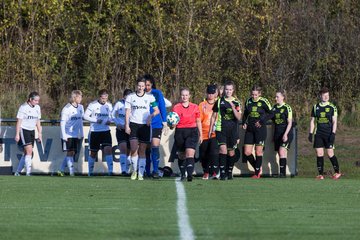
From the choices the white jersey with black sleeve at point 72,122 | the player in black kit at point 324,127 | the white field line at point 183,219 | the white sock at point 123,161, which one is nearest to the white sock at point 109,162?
the white sock at point 123,161

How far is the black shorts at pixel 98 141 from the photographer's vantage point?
2212 centimetres

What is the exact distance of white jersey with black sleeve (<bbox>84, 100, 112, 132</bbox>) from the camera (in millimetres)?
22188

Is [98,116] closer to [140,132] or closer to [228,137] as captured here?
[140,132]

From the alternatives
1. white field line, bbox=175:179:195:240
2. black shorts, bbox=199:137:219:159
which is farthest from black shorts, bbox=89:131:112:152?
white field line, bbox=175:179:195:240

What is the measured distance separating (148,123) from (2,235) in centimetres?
928

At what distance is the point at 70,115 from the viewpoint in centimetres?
2242

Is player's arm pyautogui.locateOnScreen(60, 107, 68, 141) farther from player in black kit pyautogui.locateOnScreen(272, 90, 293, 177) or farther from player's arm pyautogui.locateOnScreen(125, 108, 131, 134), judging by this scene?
player in black kit pyautogui.locateOnScreen(272, 90, 293, 177)

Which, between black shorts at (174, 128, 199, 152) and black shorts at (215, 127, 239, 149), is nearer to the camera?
black shorts at (174, 128, 199, 152)

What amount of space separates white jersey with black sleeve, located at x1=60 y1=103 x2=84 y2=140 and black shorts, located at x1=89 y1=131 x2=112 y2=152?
448 mm

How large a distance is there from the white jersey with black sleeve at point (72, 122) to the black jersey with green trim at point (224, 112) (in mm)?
4004

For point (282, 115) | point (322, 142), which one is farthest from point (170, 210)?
point (282, 115)

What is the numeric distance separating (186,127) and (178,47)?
12625mm

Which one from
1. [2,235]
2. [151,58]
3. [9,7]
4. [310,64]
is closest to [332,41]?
[310,64]

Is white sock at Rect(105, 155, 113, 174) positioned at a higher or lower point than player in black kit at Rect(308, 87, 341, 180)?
lower
